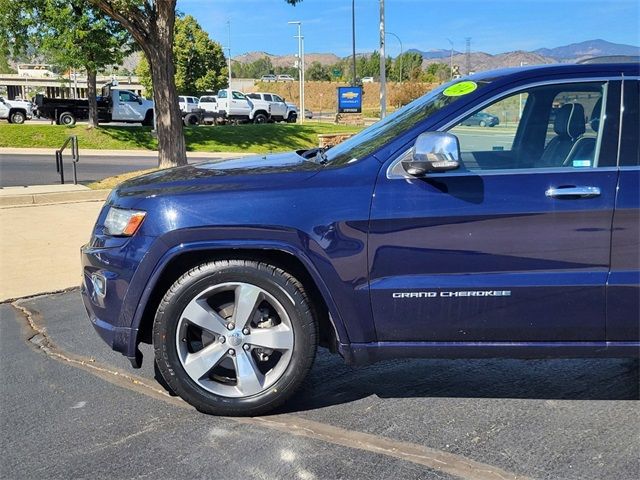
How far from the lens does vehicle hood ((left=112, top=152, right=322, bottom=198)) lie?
10.7ft

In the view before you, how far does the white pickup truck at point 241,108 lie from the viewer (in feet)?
131

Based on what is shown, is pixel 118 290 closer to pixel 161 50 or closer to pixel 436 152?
pixel 436 152

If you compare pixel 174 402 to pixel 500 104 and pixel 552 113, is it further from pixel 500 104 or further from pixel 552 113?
pixel 552 113

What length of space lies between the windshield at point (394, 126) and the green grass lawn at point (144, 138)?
2038 centimetres

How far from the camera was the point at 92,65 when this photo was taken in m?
24.3

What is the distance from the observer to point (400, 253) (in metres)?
3.12

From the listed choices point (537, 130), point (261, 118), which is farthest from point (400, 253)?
point (261, 118)

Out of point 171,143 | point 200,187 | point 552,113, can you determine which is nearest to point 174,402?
point 200,187

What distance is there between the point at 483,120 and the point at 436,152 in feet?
1.82

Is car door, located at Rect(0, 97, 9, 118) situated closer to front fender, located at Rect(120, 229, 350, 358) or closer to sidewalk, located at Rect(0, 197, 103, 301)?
sidewalk, located at Rect(0, 197, 103, 301)

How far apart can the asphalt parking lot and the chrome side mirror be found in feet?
Answer: 4.55

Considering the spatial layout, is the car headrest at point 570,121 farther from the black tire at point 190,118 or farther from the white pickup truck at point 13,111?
the black tire at point 190,118

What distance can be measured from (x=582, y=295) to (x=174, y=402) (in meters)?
2.33

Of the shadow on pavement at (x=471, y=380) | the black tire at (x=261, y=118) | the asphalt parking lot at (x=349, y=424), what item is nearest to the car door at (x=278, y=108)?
the black tire at (x=261, y=118)
